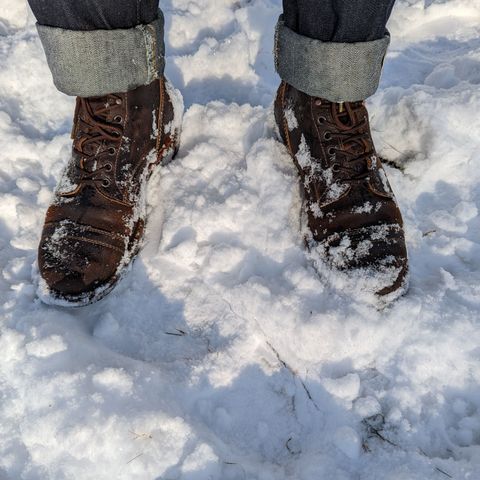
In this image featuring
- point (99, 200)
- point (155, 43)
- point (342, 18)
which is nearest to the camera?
point (342, 18)

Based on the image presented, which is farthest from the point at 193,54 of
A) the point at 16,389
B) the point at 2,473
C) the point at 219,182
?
the point at 2,473

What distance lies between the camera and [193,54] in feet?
5.72

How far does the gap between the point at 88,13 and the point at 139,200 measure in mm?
481

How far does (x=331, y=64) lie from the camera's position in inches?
42.0

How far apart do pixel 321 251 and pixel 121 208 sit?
1.73 feet

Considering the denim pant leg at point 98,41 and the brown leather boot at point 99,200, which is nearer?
the denim pant leg at point 98,41

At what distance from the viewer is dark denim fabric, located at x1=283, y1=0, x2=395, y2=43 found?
0.98 metres

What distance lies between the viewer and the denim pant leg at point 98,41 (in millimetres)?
1015

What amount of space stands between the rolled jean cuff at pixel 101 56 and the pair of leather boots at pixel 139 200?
12cm

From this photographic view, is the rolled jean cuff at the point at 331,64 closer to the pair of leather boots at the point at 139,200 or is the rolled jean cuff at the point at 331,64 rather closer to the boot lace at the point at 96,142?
the pair of leather boots at the point at 139,200

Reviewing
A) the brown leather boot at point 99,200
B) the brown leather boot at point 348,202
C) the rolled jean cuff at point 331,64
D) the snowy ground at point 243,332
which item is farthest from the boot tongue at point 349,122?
the brown leather boot at point 99,200

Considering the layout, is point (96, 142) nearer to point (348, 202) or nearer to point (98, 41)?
point (98, 41)

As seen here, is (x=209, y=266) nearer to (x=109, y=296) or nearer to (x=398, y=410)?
(x=109, y=296)

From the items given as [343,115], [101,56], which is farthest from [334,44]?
[101,56]
